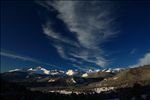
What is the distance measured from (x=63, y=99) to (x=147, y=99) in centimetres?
5890

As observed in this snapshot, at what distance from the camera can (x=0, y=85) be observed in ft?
472

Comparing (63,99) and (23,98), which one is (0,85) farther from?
(63,99)

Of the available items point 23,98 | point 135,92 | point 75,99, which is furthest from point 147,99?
point 23,98

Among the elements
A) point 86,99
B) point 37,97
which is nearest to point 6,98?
point 37,97

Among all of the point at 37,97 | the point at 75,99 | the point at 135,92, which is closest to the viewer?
the point at 135,92

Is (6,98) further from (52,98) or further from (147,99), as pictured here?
(147,99)

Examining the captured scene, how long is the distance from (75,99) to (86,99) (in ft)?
47.8

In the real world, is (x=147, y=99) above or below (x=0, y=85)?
below

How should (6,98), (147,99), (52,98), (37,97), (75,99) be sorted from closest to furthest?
1. (6,98)
2. (147,99)
3. (37,97)
4. (52,98)
5. (75,99)

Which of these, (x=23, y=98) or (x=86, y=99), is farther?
(x=86, y=99)

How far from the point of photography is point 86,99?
619 feet

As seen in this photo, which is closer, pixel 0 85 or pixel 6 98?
pixel 6 98

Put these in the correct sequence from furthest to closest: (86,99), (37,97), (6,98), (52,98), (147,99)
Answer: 1. (86,99)
2. (52,98)
3. (37,97)
4. (147,99)
5. (6,98)

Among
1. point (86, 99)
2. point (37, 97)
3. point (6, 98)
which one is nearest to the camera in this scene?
point (6, 98)
